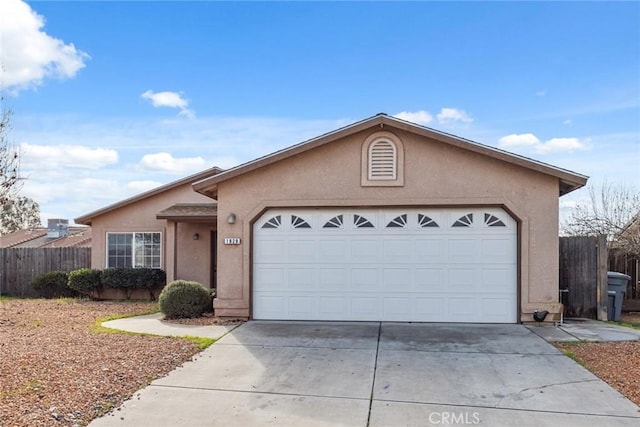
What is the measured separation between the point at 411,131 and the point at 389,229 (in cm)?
222

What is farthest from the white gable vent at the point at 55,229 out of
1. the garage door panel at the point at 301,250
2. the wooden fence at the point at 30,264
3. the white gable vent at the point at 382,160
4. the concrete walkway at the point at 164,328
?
the white gable vent at the point at 382,160

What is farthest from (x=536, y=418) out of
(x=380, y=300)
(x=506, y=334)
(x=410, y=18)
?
(x=410, y=18)

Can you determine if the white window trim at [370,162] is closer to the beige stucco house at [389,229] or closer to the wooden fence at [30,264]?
the beige stucco house at [389,229]

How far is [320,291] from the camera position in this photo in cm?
1100

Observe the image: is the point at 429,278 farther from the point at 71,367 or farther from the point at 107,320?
the point at 107,320

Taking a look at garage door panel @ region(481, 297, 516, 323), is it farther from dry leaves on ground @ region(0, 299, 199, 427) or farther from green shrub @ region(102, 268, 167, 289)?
green shrub @ region(102, 268, 167, 289)

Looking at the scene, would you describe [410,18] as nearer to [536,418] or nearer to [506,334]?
[506,334]

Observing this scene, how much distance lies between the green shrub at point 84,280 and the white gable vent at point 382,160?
35.2ft

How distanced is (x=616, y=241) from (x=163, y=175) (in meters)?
16.6

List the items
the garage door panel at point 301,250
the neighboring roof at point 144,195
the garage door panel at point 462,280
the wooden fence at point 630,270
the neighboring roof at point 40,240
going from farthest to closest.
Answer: the neighboring roof at point 40,240 < the neighboring roof at point 144,195 < the wooden fence at point 630,270 < the garage door panel at point 301,250 < the garage door panel at point 462,280

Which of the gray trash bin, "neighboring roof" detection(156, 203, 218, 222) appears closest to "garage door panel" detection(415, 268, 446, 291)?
the gray trash bin

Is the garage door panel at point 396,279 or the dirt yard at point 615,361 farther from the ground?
the garage door panel at point 396,279

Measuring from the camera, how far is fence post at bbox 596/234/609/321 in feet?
37.0

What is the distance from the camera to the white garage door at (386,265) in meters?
10.6
